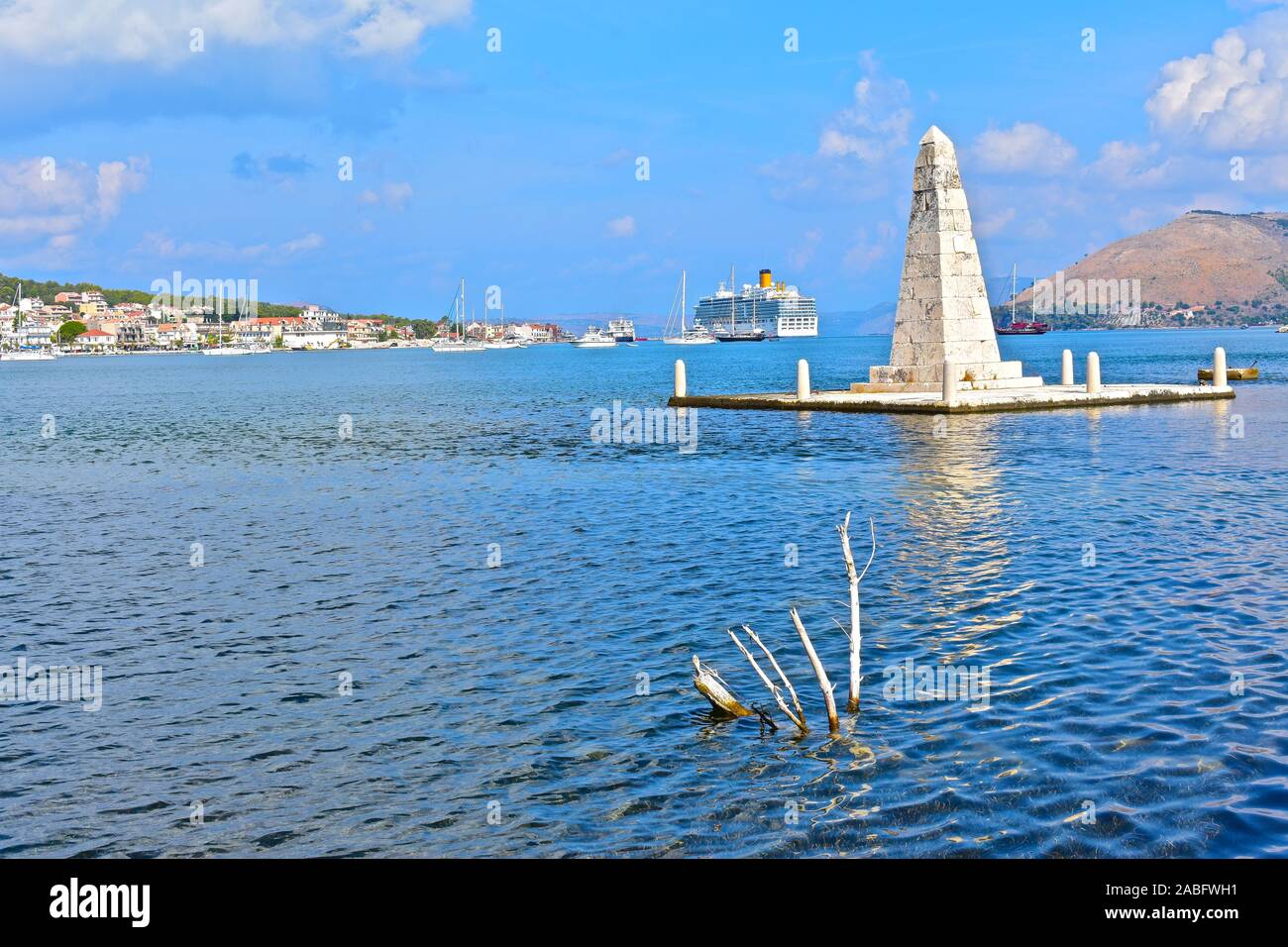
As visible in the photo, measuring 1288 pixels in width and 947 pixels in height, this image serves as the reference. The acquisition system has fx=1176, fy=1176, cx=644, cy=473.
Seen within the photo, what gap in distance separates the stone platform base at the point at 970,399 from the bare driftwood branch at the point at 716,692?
28.8m

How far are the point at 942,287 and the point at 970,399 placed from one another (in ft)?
14.9

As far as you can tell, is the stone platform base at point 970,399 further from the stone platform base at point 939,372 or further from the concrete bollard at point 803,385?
the stone platform base at point 939,372

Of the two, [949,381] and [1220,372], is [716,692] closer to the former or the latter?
[949,381]

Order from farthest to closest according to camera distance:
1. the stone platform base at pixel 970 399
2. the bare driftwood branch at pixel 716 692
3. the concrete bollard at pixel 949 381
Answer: the stone platform base at pixel 970 399 → the concrete bollard at pixel 949 381 → the bare driftwood branch at pixel 716 692

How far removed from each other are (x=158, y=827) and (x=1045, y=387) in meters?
43.1

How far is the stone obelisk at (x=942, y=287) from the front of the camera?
41000 mm

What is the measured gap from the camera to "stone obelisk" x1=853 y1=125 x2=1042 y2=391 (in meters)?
41.0

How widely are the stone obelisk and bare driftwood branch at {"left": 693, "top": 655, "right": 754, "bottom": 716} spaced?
103 ft

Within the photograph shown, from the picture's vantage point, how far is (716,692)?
1011 cm

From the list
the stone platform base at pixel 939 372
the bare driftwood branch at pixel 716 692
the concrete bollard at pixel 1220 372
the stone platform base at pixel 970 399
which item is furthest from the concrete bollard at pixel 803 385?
the bare driftwood branch at pixel 716 692

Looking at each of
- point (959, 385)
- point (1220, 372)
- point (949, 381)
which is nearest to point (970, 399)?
point (949, 381)

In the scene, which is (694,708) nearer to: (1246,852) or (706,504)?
(1246,852)

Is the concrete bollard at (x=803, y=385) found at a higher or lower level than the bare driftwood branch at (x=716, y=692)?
higher
